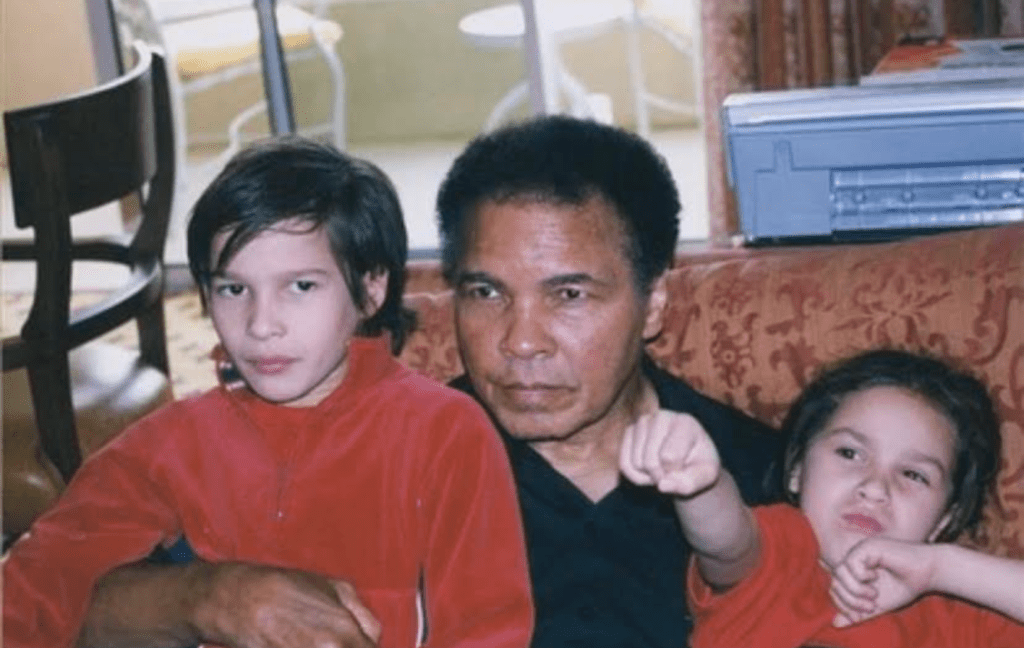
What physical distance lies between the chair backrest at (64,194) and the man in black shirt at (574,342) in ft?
3.45

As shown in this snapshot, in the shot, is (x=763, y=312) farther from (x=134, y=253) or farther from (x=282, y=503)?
(x=134, y=253)

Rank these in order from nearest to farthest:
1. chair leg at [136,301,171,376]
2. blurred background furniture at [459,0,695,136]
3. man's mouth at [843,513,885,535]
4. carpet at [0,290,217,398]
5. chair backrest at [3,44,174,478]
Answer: man's mouth at [843,513,885,535]
chair backrest at [3,44,174,478]
chair leg at [136,301,171,376]
carpet at [0,290,217,398]
blurred background furniture at [459,0,695,136]

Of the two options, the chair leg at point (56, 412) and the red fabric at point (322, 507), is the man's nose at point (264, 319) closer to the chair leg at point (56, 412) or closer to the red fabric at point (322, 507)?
the red fabric at point (322, 507)

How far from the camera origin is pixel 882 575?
1.75 meters

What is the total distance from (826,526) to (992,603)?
0.18 meters

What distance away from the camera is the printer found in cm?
225

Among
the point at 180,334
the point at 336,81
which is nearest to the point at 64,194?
the point at 180,334

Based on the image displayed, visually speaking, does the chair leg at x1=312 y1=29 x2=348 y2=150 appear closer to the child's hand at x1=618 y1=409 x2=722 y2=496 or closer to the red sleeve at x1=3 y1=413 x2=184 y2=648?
the red sleeve at x1=3 y1=413 x2=184 y2=648

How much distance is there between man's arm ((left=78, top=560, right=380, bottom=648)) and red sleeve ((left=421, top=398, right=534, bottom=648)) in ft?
0.26

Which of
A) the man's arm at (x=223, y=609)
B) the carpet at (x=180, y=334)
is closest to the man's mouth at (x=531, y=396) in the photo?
the man's arm at (x=223, y=609)

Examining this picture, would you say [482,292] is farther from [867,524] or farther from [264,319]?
[867,524]

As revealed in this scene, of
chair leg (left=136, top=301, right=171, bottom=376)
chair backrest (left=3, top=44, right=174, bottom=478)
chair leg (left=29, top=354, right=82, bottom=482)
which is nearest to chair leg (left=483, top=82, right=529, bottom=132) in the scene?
chair leg (left=136, top=301, right=171, bottom=376)

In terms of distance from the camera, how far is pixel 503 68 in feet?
21.8

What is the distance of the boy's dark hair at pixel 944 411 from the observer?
1.88 metres
